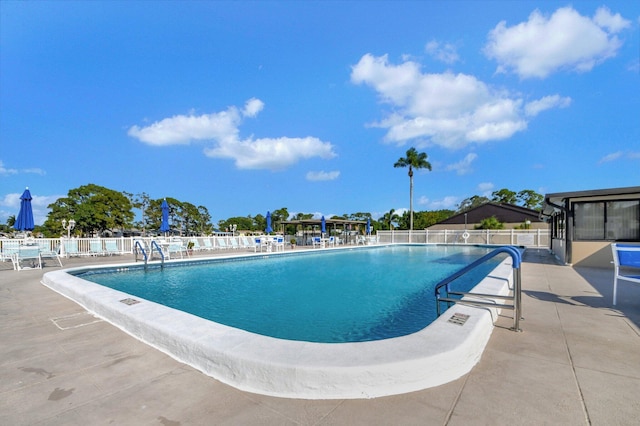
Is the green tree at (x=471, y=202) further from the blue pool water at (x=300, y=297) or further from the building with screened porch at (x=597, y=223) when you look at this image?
the blue pool water at (x=300, y=297)

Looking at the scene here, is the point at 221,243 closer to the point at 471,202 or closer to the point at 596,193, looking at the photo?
the point at 596,193

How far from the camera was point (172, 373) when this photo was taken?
222cm

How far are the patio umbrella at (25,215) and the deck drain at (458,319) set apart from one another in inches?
493

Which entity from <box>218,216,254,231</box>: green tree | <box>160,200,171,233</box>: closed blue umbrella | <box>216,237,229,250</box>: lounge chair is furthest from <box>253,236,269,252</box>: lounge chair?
<box>218,216,254,231</box>: green tree

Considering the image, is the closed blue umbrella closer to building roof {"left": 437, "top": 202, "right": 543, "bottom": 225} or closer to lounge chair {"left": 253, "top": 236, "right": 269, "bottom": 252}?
lounge chair {"left": 253, "top": 236, "right": 269, "bottom": 252}

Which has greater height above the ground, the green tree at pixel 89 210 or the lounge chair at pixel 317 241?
the green tree at pixel 89 210

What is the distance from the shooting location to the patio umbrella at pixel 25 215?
9664 mm

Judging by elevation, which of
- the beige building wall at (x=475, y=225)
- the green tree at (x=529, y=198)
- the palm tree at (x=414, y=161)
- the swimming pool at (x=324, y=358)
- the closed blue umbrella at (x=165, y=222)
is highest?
the palm tree at (x=414, y=161)

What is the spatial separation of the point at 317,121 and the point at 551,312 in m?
26.1

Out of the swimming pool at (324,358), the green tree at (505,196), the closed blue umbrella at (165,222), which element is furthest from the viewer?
the green tree at (505,196)

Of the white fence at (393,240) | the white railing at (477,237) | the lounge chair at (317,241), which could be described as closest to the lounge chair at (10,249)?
the white fence at (393,240)

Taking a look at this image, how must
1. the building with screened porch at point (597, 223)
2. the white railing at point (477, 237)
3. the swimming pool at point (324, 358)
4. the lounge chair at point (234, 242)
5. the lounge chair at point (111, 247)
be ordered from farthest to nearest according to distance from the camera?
1. the white railing at point (477, 237)
2. the lounge chair at point (234, 242)
3. the lounge chair at point (111, 247)
4. the building with screened porch at point (597, 223)
5. the swimming pool at point (324, 358)

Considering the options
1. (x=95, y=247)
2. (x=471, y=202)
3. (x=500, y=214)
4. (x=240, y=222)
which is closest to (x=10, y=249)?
(x=95, y=247)

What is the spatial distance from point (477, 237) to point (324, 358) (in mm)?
26464
